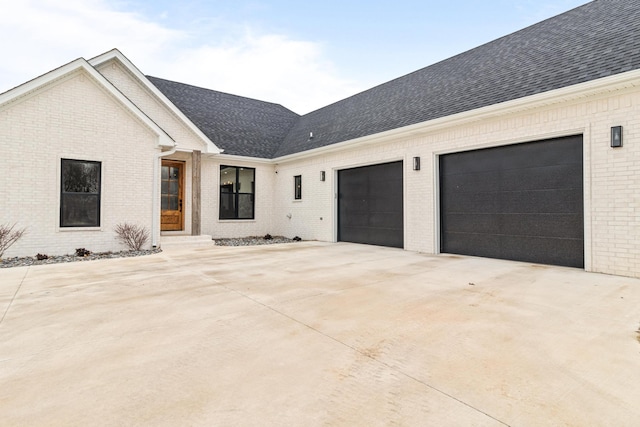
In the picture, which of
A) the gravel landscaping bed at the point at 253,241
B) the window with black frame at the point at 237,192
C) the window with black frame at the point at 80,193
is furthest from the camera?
the window with black frame at the point at 237,192

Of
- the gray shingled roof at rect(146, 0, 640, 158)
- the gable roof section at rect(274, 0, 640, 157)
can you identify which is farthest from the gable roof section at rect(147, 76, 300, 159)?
the gable roof section at rect(274, 0, 640, 157)

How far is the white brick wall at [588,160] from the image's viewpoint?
570 centimetres

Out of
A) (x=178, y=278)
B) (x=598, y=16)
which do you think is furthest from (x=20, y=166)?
(x=598, y=16)

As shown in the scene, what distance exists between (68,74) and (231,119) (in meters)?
6.88

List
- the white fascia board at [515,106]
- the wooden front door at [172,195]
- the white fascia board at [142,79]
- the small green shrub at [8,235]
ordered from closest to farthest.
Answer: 1. the white fascia board at [515,106]
2. the small green shrub at [8,235]
3. the white fascia board at [142,79]
4. the wooden front door at [172,195]

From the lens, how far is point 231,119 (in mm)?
14875

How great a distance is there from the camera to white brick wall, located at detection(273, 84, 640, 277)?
5699 millimetres

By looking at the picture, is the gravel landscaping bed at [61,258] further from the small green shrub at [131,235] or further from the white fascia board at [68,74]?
the white fascia board at [68,74]

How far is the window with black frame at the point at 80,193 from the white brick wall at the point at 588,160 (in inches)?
309

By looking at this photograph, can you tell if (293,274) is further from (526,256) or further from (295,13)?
(295,13)

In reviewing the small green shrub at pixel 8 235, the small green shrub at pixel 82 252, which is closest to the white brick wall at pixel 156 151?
the small green shrub at pixel 8 235

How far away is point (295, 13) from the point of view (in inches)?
518

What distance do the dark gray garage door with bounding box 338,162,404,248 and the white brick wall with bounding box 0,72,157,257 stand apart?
20.9 ft

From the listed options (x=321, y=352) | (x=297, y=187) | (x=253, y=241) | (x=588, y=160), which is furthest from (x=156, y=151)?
(x=588, y=160)
